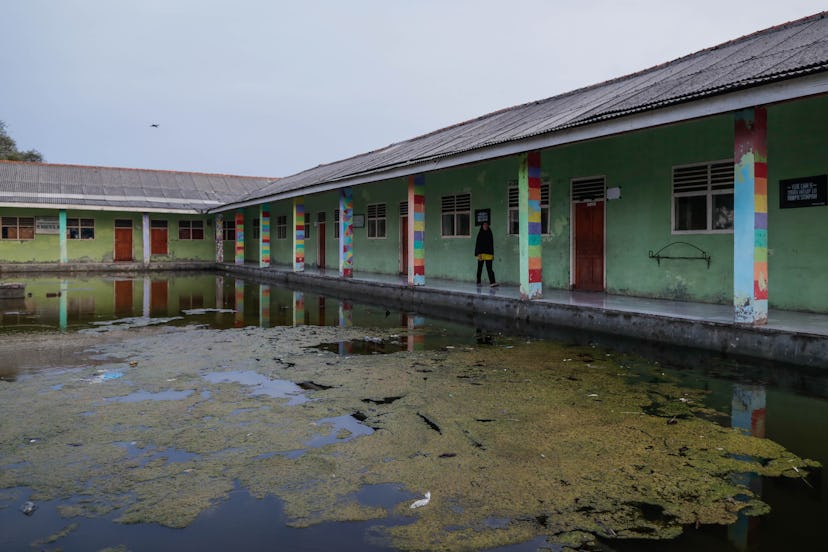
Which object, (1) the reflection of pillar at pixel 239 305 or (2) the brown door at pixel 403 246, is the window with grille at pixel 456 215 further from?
(1) the reflection of pillar at pixel 239 305

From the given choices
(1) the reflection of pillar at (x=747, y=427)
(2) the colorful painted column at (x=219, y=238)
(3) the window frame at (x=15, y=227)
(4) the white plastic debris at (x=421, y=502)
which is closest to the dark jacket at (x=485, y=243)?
(1) the reflection of pillar at (x=747, y=427)

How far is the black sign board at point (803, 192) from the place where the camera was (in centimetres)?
→ 827

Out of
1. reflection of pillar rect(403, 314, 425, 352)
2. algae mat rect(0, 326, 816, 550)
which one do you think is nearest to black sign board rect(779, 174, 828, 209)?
algae mat rect(0, 326, 816, 550)

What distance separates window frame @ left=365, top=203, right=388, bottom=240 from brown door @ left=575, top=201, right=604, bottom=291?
319 inches

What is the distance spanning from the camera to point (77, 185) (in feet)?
97.3

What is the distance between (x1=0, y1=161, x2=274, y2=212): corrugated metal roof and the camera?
90.4 feet

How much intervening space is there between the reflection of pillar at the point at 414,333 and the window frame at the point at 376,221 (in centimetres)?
818

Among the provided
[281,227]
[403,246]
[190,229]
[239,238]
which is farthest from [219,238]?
[403,246]

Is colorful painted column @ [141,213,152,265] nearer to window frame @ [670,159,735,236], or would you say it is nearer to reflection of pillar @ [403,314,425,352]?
reflection of pillar @ [403,314,425,352]

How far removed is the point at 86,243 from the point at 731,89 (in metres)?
29.3

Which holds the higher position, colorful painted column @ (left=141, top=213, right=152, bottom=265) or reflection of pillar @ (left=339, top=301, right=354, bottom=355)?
colorful painted column @ (left=141, top=213, right=152, bottom=265)

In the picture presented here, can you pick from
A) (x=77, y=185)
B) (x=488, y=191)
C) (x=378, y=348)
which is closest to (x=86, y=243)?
(x=77, y=185)

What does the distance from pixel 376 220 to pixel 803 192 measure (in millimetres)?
13153

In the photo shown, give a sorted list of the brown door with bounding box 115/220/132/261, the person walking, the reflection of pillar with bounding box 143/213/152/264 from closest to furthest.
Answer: the person walking
the reflection of pillar with bounding box 143/213/152/264
the brown door with bounding box 115/220/132/261
